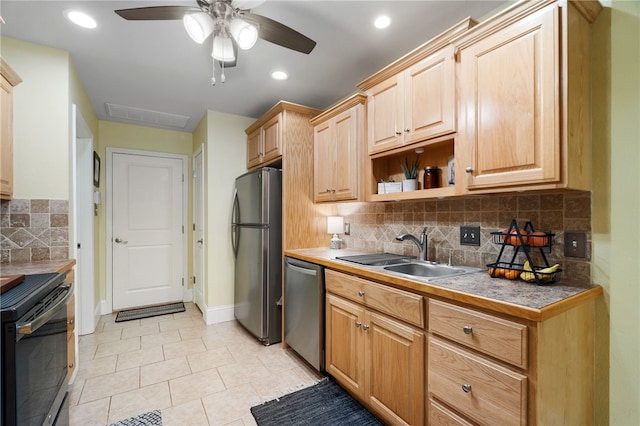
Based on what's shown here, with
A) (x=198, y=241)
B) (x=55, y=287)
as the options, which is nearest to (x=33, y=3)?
(x=55, y=287)

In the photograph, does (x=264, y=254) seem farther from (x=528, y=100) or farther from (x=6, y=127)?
(x=528, y=100)

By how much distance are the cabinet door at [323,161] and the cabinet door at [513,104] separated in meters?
1.21

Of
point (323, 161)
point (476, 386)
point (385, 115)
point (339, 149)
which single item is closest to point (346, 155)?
point (339, 149)

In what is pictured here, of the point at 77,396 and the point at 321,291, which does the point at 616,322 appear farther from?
the point at 77,396

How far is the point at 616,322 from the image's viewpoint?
1295 millimetres

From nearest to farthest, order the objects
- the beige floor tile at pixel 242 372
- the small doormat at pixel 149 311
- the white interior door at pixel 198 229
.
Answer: the beige floor tile at pixel 242 372 < the small doormat at pixel 149 311 < the white interior door at pixel 198 229

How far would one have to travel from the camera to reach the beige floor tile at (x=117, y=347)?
2.71 meters

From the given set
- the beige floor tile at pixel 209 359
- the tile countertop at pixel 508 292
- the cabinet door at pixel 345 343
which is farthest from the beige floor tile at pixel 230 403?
the tile countertop at pixel 508 292

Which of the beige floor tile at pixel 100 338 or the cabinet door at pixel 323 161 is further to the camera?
the beige floor tile at pixel 100 338

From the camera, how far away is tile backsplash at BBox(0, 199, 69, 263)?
81.6 inches

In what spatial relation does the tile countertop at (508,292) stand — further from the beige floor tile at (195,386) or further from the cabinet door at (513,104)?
the beige floor tile at (195,386)

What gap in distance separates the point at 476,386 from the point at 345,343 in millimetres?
937

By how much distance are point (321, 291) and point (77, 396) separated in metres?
1.84

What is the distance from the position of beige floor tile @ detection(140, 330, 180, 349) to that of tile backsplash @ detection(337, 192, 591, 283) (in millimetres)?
2049
